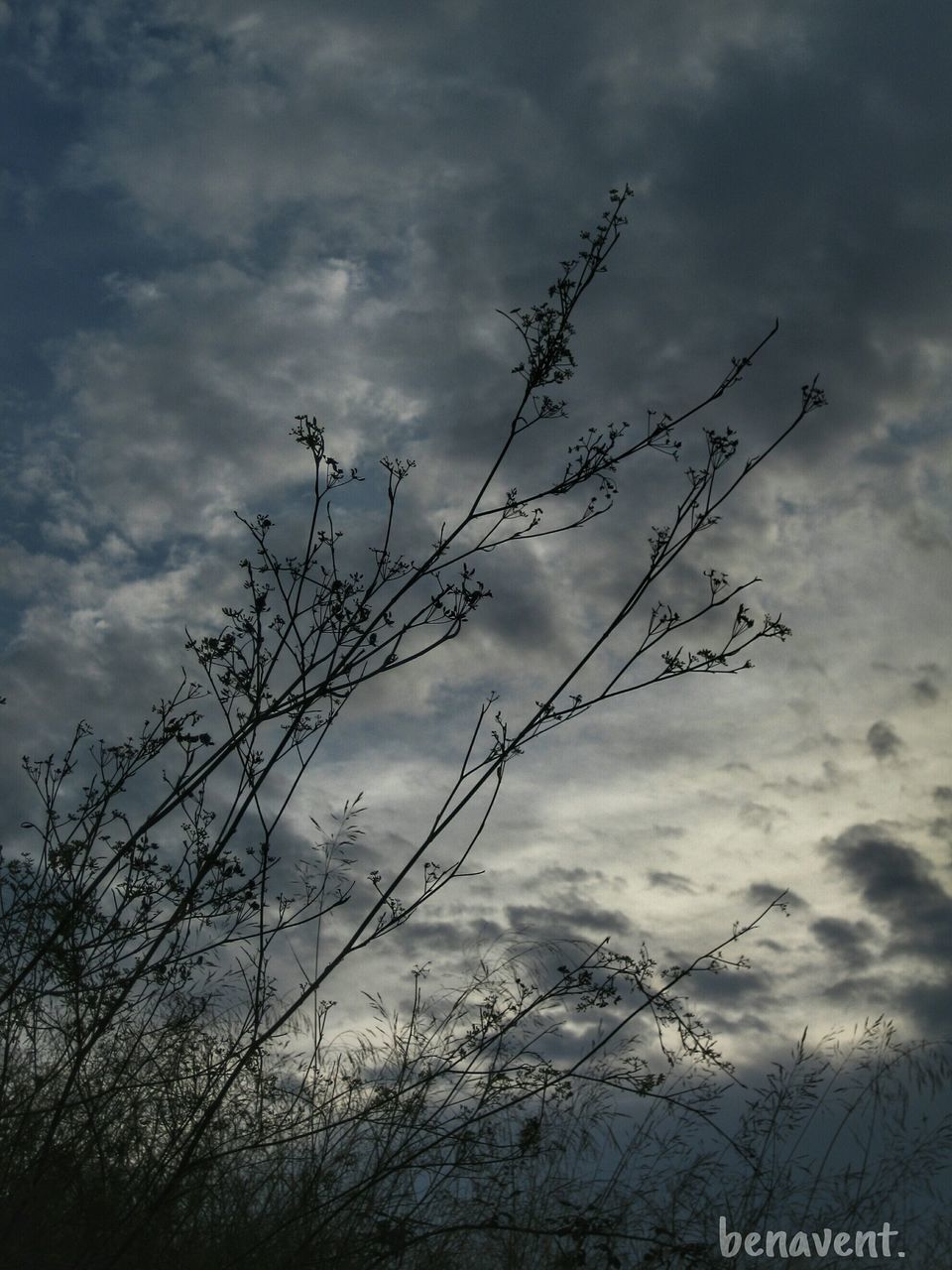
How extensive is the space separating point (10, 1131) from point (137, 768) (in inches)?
56.8

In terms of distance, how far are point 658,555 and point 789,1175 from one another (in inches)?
153

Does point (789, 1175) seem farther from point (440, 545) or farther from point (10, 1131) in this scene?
point (440, 545)

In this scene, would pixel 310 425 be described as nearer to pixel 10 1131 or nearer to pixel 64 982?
pixel 64 982

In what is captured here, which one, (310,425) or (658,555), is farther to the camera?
(310,425)

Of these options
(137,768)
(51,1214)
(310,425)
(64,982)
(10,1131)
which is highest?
(310,425)

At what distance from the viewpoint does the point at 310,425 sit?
336 cm

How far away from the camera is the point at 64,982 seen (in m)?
3.16

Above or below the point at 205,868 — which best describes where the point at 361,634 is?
above

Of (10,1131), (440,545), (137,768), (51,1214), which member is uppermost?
(440,545)

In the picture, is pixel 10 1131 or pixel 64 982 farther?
pixel 10 1131

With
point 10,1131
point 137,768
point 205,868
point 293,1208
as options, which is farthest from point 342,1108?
point 205,868

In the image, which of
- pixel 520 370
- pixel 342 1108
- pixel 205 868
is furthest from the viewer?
pixel 342 1108

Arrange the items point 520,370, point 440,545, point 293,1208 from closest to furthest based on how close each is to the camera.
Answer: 1. point 440,545
2. point 520,370
3. point 293,1208

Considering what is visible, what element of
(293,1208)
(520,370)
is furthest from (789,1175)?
(520,370)
